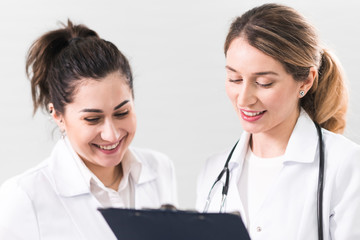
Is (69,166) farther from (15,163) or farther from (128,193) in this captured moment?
(15,163)

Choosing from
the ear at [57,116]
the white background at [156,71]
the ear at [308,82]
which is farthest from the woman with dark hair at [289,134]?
the white background at [156,71]

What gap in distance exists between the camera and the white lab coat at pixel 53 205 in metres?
2.03

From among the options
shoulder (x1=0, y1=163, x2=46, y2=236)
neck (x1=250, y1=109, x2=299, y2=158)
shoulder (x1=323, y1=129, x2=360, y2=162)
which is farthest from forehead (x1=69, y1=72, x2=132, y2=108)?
shoulder (x1=323, y1=129, x2=360, y2=162)

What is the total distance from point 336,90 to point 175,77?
60.5 inches

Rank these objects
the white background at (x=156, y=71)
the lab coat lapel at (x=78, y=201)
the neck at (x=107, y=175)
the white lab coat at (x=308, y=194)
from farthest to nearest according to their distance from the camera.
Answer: the white background at (x=156, y=71), the neck at (x=107, y=175), the lab coat lapel at (x=78, y=201), the white lab coat at (x=308, y=194)

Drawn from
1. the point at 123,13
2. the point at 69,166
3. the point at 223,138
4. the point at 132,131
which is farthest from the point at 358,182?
the point at 123,13

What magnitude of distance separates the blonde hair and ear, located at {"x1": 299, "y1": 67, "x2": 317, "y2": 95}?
0.02 metres

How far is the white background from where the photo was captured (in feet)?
10.9

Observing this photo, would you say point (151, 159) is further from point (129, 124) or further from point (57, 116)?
point (57, 116)

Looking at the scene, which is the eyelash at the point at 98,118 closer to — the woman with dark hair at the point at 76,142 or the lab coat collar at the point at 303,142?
the woman with dark hair at the point at 76,142

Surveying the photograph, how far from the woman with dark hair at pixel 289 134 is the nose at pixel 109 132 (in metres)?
0.46

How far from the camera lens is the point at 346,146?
6.08 ft

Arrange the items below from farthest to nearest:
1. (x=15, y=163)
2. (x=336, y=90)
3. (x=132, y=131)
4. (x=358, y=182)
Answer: (x=15, y=163), (x=132, y=131), (x=336, y=90), (x=358, y=182)

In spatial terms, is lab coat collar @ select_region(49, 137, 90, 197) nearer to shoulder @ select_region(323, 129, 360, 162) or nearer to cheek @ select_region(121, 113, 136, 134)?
cheek @ select_region(121, 113, 136, 134)
